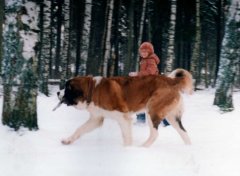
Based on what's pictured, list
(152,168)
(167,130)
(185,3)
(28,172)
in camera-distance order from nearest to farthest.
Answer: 1. (28,172)
2. (152,168)
3. (167,130)
4. (185,3)

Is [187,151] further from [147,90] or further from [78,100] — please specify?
[78,100]

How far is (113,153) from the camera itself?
719cm

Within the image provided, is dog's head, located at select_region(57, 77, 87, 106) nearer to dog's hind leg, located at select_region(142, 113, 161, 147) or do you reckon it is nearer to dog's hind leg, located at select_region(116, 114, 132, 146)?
dog's hind leg, located at select_region(116, 114, 132, 146)

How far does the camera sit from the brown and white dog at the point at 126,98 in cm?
Result: 793

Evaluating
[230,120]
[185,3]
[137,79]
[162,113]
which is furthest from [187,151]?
[185,3]

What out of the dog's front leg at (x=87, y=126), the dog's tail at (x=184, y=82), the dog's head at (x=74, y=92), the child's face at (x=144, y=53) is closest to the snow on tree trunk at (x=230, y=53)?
the child's face at (x=144, y=53)

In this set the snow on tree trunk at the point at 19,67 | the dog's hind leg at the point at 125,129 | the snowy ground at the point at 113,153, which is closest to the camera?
the snowy ground at the point at 113,153

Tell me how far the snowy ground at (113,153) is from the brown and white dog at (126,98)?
38cm

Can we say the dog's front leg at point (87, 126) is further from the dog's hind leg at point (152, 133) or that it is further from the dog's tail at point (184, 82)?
the dog's tail at point (184, 82)

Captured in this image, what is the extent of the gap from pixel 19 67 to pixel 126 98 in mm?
1934

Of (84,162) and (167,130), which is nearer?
(84,162)

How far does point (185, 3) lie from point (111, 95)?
21563mm

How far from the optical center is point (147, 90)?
8.20 meters

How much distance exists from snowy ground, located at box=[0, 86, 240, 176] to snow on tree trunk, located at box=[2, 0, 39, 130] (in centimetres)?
28
